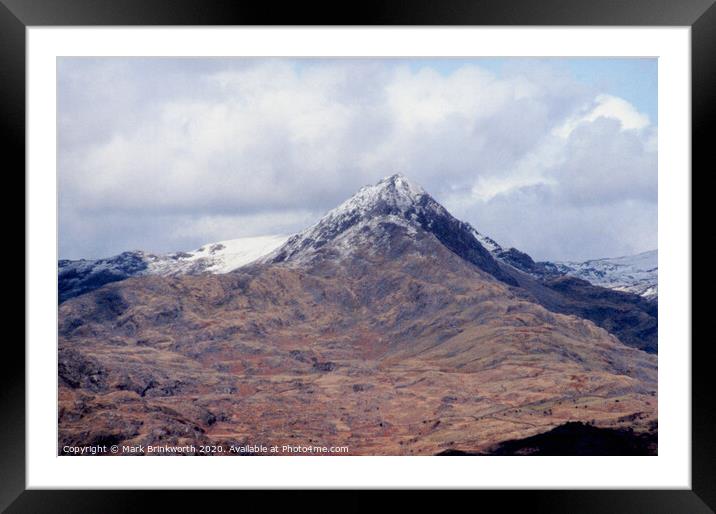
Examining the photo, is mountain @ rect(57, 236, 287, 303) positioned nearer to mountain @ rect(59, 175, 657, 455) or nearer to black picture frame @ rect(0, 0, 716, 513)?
mountain @ rect(59, 175, 657, 455)

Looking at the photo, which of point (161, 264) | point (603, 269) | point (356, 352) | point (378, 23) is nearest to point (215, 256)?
point (161, 264)

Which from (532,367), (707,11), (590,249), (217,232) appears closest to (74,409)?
(217,232)

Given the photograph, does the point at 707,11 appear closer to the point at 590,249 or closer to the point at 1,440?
the point at 590,249

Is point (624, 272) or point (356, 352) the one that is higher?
point (624, 272)

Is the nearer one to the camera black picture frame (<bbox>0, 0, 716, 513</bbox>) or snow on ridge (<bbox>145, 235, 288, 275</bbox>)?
black picture frame (<bbox>0, 0, 716, 513</bbox>)

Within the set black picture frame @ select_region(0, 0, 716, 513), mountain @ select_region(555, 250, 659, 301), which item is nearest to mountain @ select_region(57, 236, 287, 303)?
black picture frame @ select_region(0, 0, 716, 513)

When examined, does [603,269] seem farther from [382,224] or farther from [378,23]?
[378,23]
